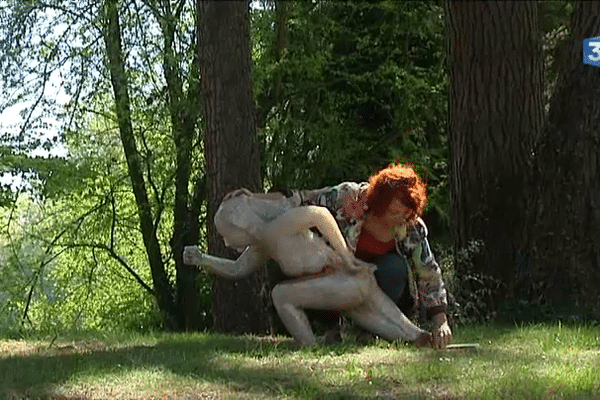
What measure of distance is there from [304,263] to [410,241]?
27.4 inches

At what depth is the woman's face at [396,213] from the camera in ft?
18.9

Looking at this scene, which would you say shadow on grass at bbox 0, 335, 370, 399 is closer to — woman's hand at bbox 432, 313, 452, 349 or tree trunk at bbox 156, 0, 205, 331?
woman's hand at bbox 432, 313, 452, 349

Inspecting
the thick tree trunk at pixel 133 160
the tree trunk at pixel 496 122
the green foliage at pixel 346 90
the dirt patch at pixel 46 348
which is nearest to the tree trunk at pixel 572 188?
the tree trunk at pixel 496 122

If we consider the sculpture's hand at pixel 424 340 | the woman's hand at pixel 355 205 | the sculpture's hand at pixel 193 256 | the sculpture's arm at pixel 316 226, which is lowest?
the sculpture's hand at pixel 424 340

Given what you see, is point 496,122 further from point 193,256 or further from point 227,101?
point 193,256

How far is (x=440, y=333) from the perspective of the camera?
19.2ft

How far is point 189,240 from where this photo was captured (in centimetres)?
1539

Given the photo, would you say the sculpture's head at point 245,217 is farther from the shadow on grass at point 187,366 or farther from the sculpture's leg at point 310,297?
the shadow on grass at point 187,366

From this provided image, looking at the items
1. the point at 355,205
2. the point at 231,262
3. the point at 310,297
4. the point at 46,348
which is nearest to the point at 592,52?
the point at 355,205

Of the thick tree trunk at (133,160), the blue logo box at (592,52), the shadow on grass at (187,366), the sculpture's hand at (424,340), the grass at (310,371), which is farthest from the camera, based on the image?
the thick tree trunk at (133,160)

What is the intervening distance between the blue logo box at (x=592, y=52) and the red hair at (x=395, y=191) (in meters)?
3.06

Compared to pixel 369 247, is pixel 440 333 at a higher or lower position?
lower

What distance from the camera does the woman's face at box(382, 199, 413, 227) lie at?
5.75 m

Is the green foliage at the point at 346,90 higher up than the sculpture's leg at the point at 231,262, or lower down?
higher up
